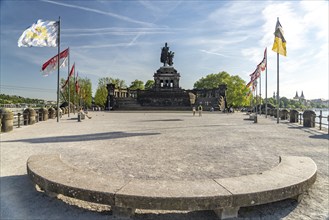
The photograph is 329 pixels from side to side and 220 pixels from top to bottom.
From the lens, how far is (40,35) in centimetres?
1727

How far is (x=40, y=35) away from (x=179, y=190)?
18.5 m

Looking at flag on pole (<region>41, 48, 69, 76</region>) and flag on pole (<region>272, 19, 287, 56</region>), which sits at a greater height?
flag on pole (<region>272, 19, 287, 56</region>)

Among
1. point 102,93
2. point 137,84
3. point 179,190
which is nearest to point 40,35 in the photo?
point 179,190

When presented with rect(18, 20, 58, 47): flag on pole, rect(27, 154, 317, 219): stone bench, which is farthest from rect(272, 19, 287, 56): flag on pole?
rect(18, 20, 58, 47): flag on pole

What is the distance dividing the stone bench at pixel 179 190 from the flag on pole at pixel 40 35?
1574 centimetres

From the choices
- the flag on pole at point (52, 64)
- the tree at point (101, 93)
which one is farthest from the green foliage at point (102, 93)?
the flag on pole at point (52, 64)

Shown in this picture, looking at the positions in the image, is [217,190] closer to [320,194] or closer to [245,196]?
[245,196]

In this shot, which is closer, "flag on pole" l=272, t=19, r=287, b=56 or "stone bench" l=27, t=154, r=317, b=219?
"stone bench" l=27, t=154, r=317, b=219

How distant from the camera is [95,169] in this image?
5090 millimetres

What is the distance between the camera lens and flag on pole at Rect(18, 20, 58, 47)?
1620 cm

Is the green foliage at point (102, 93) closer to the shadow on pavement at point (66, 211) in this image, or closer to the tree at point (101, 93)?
the tree at point (101, 93)

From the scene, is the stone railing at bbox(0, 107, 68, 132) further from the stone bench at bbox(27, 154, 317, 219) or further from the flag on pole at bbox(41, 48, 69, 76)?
the stone bench at bbox(27, 154, 317, 219)

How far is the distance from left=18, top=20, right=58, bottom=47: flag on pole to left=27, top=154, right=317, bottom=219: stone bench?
15.7 m

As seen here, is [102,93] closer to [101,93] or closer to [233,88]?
[101,93]
